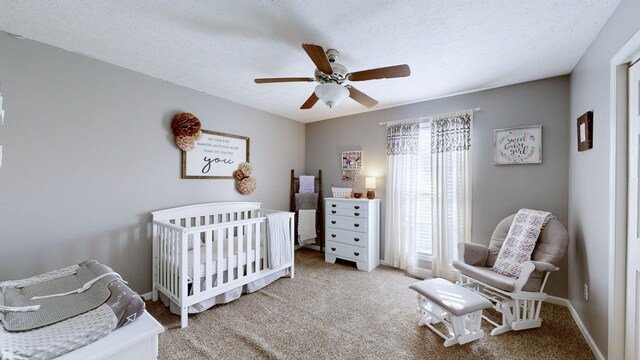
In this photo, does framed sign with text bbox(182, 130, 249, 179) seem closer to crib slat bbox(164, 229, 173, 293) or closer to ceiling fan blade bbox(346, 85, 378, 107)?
crib slat bbox(164, 229, 173, 293)

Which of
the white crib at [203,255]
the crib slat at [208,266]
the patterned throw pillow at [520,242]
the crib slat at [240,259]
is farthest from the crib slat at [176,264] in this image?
the patterned throw pillow at [520,242]

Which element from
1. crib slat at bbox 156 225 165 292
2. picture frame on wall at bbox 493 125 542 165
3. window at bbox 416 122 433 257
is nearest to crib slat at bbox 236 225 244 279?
crib slat at bbox 156 225 165 292

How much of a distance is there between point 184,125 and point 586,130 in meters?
3.64

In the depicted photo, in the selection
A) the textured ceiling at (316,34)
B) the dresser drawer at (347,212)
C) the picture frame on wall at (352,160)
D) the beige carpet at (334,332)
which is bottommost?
the beige carpet at (334,332)

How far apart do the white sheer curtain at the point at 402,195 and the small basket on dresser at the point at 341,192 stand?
62 cm

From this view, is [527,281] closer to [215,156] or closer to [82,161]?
[215,156]

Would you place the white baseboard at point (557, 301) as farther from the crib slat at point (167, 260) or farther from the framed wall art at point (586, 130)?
the crib slat at point (167, 260)

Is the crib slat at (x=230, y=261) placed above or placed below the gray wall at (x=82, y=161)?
below

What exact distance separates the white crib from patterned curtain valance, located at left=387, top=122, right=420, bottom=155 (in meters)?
1.75

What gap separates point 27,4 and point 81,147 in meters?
1.04

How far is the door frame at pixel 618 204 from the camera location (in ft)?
4.81

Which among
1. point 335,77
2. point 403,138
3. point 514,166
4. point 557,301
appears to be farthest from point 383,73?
point 557,301

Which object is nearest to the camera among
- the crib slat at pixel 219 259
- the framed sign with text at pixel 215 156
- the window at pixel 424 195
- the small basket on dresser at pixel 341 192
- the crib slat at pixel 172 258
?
the crib slat at pixel 172 258

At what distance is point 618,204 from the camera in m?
1.48
